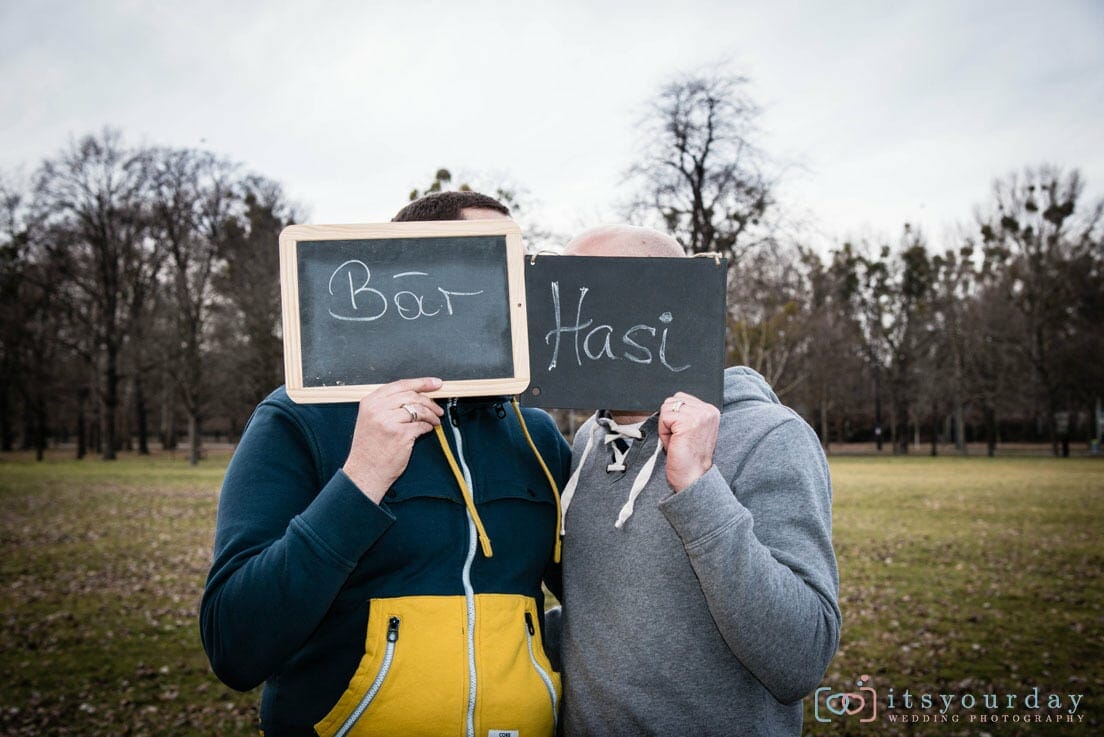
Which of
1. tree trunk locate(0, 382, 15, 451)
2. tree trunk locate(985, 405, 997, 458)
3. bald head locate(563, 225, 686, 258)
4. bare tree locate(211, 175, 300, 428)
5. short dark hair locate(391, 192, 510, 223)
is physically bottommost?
tree trunk locate(985, 405, 997, 458)

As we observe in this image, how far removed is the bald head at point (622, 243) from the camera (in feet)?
7.08

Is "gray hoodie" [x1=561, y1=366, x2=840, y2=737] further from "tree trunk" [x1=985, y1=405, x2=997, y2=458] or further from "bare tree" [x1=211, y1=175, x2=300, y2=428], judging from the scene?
"tree trunk" [x1=985, y1=405, x2=997, y2=458]

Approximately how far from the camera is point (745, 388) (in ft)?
7.61

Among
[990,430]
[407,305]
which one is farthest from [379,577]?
[990,430]

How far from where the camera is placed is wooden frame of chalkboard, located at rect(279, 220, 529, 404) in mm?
1906

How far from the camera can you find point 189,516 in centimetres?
1527

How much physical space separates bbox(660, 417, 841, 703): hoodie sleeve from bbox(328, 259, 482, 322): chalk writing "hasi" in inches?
32.7

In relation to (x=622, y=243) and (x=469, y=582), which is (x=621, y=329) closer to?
(x=622, y=243)

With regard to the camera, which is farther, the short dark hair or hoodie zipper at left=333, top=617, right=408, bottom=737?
the short dark hair

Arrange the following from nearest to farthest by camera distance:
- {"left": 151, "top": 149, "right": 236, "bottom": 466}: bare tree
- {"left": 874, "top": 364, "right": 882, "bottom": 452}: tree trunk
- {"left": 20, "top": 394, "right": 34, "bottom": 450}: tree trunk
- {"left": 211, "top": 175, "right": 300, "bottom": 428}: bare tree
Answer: {"left": 211, "top": 175, "right": 300, "bottom": 428}: bare tree
{"left": 151, "top": 149, "right": 236, "bottom": 466}: bare tree
{"left": 20, "top": 394, "right": 34, "bottom": 450}: tree trunk
{"left": 874, "top": 364, "right": 882, "bottom": 452}: tree trunk

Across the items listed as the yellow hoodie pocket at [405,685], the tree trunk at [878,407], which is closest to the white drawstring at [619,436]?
the yellow hoodie pocket at [405,685]

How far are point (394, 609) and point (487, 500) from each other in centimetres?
39

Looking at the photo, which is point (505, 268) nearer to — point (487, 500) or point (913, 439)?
point (487, 500)

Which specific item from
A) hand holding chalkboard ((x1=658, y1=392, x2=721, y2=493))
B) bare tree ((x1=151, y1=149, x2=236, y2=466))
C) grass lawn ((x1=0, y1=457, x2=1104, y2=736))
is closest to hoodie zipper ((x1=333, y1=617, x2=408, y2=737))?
hand holding chalkboard ((x1=658, y1=392, x2=721, y2=493))
